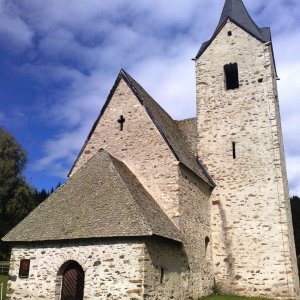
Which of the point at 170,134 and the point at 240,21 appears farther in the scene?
the point at 240,21

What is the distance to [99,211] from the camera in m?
13.7

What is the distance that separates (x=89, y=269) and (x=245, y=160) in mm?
10246

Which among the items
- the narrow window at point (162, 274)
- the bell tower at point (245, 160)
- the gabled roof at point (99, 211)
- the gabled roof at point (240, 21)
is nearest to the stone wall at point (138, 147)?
the gabled roof at point (99, 211)

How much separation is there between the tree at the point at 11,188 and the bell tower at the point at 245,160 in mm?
18948

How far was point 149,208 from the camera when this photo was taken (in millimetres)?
14156

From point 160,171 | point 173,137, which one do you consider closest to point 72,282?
point 160,171

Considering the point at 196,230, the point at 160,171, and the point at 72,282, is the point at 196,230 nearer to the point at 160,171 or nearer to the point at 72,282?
the point at 160,171

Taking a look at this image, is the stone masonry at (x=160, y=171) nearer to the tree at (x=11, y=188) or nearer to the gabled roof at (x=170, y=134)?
the gabled roof at (x=170, y=134)

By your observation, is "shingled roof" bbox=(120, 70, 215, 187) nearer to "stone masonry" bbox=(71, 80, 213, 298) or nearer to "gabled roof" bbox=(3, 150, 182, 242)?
"stone masonry" bbox=(71, 80, 213, 298)

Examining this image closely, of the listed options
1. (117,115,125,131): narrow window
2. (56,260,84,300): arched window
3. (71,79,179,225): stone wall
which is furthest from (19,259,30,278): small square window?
(117,115,125,131): narrow window

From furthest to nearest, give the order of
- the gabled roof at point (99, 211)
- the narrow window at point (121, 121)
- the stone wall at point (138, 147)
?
the narrow window at point (121, 121), the stone wall at point (138, 147), the gabled roof at point (99, 211)

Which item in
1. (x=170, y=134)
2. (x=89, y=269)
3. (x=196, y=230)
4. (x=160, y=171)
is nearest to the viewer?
(x=89, y=269)

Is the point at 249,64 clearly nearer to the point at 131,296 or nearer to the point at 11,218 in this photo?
the point at 131,296

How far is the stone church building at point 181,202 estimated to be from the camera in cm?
1284
